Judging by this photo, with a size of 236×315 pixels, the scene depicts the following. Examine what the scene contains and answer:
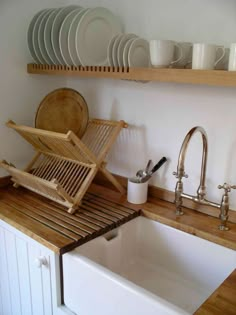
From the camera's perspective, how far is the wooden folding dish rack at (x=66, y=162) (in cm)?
136

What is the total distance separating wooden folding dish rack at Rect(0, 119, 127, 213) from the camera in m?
1.36

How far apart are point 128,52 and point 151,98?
0.27 meters

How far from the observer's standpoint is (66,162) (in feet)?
5.08

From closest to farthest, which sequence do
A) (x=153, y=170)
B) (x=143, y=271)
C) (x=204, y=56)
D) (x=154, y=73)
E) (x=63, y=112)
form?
(x=204, y=56), (x=154, y=73), (x=143, y=271), (x=153, y=170), (x=63, y=112)

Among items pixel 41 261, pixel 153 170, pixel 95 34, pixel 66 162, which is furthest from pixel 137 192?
pixel 95 34

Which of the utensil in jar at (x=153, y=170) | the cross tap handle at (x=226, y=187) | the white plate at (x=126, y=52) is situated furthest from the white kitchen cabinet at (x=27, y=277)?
the white plate at (x=126, y=52)

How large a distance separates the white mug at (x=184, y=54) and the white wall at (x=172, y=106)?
85 mm

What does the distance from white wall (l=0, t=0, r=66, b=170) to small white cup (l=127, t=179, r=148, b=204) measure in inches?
23.8

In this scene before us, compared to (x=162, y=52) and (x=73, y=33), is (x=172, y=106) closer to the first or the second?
(x=162, y=52)

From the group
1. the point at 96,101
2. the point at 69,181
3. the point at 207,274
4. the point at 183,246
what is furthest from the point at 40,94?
the point at 207,274

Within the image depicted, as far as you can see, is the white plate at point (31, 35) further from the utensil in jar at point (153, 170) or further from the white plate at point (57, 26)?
the utensil in jar at point (153, 170)

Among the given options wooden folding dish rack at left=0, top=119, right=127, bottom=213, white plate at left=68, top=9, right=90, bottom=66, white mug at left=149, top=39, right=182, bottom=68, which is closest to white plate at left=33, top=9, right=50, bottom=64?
white plate at left=68, top=9, right=90, bottom=66

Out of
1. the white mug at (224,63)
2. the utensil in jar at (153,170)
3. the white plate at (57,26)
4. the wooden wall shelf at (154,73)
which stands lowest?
the utensil in jar at (153,170)

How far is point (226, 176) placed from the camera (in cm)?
131
